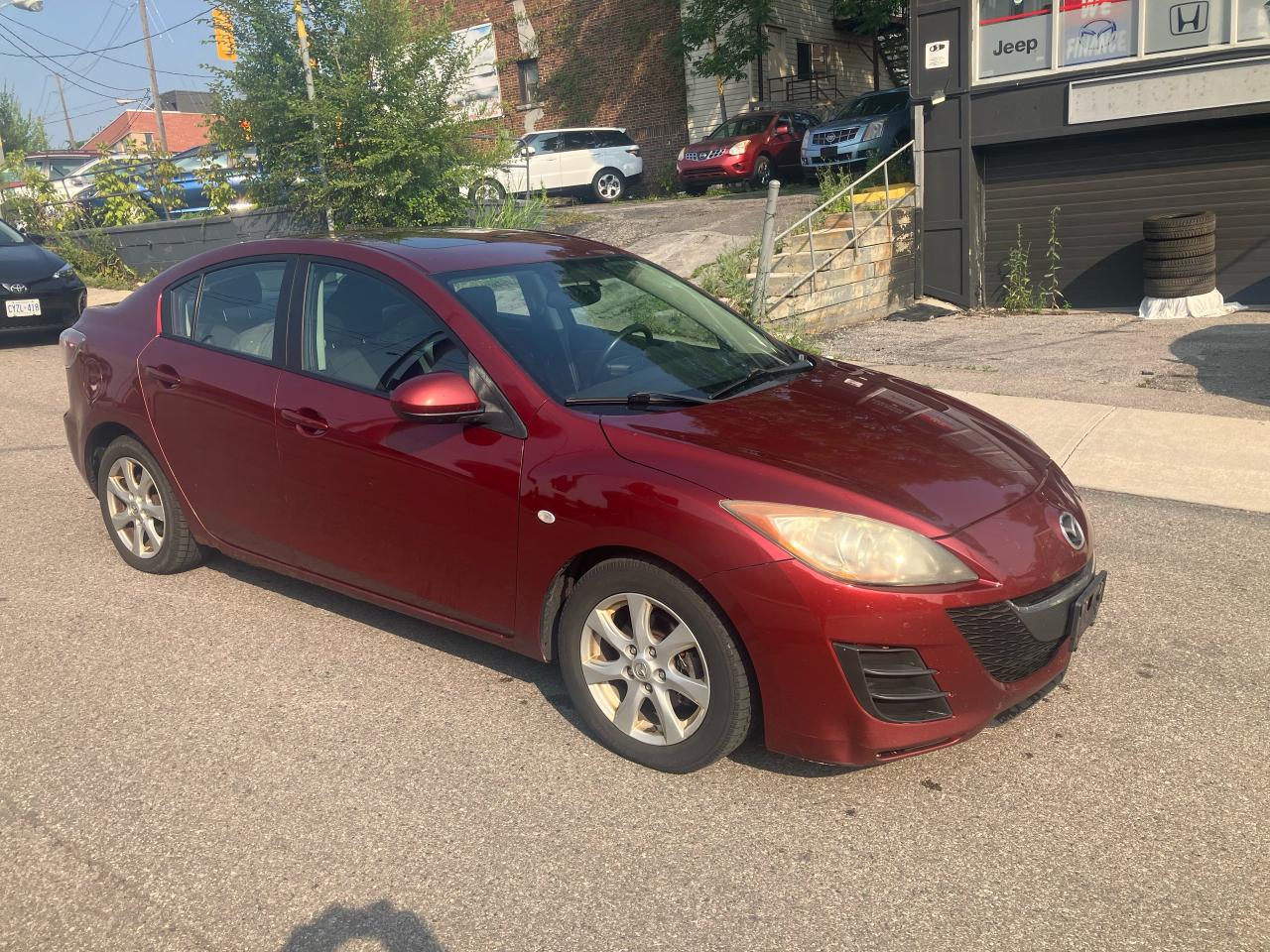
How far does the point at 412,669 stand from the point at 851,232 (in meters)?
10.5

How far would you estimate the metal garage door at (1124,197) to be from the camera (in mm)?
12938

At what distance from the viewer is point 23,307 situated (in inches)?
486

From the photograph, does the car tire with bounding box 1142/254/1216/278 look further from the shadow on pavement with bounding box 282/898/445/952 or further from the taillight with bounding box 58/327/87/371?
the shadow on pavement with bounding box 282/898/445/952

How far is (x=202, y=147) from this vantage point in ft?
54.5

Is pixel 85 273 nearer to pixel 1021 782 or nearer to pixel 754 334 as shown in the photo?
pixel 754 334

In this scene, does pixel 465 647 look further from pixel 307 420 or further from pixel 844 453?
pixel 844 453

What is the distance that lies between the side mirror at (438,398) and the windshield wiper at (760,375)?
871mm

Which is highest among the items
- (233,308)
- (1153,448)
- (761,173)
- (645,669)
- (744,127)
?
(744,127)

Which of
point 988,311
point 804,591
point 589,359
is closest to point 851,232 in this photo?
point 988,311

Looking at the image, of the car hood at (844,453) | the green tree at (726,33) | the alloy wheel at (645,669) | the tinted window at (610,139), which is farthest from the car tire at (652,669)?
the green tree at (726,33)

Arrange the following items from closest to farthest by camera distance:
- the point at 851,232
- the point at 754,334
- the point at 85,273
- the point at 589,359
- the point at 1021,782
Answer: the point at 1021,782 → the point at 589,359 → the point at 754,334 → the point at 851,232 → the point at 85,273

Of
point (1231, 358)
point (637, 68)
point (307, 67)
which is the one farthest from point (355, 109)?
point (637, 68)

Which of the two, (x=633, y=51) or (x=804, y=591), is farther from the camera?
(x=633, y=51)

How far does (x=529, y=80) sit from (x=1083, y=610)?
105 ft
